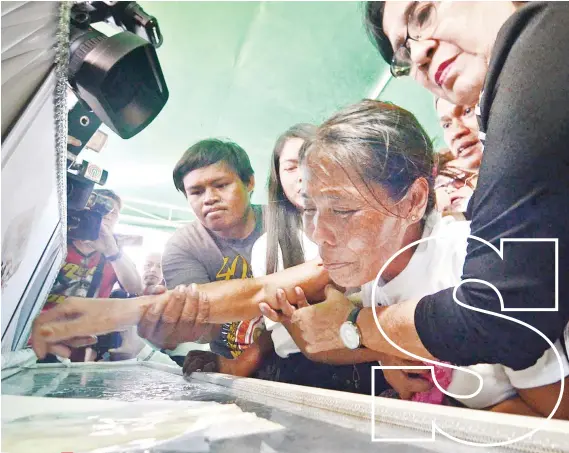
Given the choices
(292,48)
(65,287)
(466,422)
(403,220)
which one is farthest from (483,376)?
(65,287)

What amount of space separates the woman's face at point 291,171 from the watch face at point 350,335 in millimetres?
431

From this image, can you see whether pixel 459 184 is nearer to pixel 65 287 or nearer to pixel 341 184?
pixel 341 184

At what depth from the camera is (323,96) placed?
1.41 metres

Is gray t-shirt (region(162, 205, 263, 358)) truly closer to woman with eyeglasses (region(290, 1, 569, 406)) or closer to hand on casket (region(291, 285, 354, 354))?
hand on casket (region(291, 285, 354, 354))

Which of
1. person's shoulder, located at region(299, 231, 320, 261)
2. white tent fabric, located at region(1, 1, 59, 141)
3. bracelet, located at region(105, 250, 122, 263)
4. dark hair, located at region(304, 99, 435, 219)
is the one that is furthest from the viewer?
bracelet, located at region(105, 250, 122, 263)

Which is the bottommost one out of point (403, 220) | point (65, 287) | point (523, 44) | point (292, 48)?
point (65, 287)

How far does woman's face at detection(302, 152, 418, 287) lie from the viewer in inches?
50.7

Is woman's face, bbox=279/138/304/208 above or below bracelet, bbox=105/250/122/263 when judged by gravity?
above

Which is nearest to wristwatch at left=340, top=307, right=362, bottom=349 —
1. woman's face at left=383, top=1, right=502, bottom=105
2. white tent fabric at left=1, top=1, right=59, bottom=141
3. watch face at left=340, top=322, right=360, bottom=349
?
watch face at left=340, top=322, right=360, bottom=349

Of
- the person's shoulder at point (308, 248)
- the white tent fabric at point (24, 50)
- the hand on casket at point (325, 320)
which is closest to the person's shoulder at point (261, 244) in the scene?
the person's shoulder at point (308, 248)

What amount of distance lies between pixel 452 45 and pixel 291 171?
619 millimetres

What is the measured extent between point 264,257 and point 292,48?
0.73m

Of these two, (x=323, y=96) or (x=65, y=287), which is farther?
(x=65, y=287)

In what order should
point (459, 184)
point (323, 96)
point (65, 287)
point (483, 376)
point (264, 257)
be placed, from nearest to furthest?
point (483, 376) → point (459, 184) → point (323, 96) → point (264, 257) → point (65, 287)
